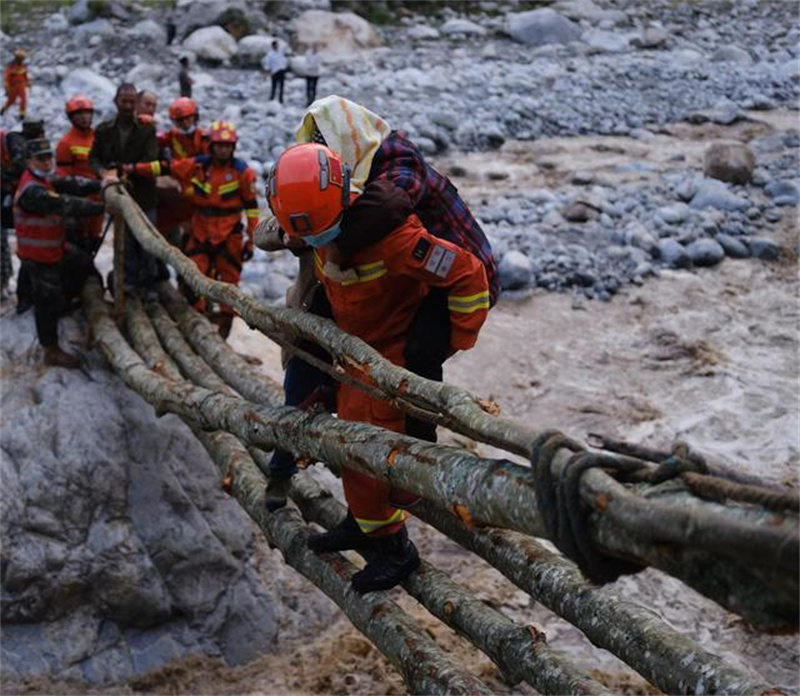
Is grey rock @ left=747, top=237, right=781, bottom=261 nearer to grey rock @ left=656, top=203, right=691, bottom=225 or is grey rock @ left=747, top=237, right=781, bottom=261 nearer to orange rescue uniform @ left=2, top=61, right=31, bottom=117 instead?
grey rock @ left=656, top=203, right=691, bottom=225

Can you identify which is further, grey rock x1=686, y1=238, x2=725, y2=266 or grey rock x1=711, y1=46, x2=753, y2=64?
grey rock x1=711, y1=46, x2=753, y2=64

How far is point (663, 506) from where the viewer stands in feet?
7.01

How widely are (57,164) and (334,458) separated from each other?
168 inches

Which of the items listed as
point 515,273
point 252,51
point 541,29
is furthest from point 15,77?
point 541,29

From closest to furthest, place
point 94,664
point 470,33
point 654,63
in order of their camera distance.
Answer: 1. point 94,664
2. point 654,63
3. point 470,33

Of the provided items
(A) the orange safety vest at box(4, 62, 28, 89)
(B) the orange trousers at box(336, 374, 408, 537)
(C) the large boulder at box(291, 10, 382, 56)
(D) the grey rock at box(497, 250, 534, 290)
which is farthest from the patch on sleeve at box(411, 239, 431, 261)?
(C) the large boulder at box(291, 10, 382, 56)

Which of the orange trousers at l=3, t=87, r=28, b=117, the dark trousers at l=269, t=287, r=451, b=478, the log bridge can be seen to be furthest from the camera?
the orange trousers at l=3, t=87, r=28, b=117

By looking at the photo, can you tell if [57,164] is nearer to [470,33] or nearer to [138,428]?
[138,428]

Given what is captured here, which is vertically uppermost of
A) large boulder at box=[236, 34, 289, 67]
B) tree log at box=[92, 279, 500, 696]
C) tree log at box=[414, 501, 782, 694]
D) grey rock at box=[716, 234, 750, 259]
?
tree log at box=[414, 501, 782, 694]

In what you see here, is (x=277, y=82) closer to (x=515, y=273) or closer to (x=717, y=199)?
(x=717, y=199)

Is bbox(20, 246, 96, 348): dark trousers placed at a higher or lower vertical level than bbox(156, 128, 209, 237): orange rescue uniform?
lower

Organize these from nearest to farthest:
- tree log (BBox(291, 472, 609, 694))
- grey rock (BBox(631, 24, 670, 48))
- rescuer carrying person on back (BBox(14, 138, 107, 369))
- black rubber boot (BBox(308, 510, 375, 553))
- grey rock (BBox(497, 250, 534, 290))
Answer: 1. tree log (BBox(291, 472, 609, 694))
2. black rubber boot (BBox(308, 510, 375, 553))
3. rescuer carrying person on back (BBox(14, 138, 107, 369))
4. grey rock (BBox(497, 250, 534, 290))
5. grey rock (BBox(631, 24, 670, 48))

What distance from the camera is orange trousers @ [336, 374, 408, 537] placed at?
3.96 m

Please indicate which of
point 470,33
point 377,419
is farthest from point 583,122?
point 377,419
